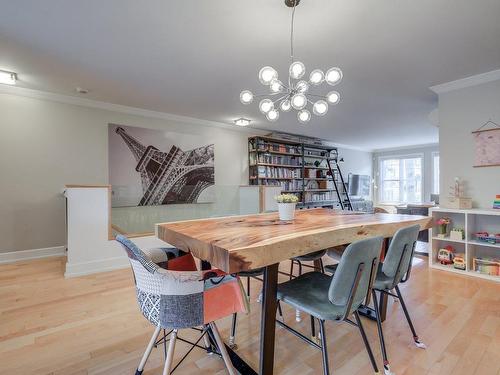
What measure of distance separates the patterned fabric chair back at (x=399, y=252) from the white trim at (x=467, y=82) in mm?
2702

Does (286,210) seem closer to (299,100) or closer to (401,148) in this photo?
(299,100)

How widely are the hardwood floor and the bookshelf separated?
3.68 meters

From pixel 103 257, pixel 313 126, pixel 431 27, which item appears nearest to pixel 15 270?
Result: pixel 103 257

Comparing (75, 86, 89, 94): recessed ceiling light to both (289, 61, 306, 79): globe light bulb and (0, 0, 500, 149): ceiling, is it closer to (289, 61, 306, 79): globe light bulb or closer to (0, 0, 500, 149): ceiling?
(0, 0, 500, 149): ceiling

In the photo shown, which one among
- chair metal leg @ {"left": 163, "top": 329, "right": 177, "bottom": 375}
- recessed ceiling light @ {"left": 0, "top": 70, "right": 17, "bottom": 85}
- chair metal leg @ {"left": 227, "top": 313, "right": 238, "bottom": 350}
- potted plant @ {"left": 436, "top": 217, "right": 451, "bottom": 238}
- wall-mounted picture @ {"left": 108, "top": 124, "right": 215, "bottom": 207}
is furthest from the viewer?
wall-mounted picture @ {"left": 108, "top": 124, "right": 215, "bottom": 207}

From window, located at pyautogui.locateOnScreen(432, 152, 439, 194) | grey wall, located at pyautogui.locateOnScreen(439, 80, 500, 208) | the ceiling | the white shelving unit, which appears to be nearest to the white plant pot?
the ceiling

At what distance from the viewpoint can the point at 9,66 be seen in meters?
2.85

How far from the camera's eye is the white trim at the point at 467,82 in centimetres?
304

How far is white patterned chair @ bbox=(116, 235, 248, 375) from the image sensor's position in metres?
1.14

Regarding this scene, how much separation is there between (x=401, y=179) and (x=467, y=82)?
5.98 m

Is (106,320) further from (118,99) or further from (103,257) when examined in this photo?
(118,99)

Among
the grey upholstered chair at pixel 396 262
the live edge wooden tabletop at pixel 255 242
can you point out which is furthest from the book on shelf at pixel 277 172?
the grey upholstered chair at pixel 396 262

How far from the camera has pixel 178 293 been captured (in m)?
1.14

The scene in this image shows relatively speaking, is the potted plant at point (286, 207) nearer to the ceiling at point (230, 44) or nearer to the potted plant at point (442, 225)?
the ceiling at point (230, 44)
